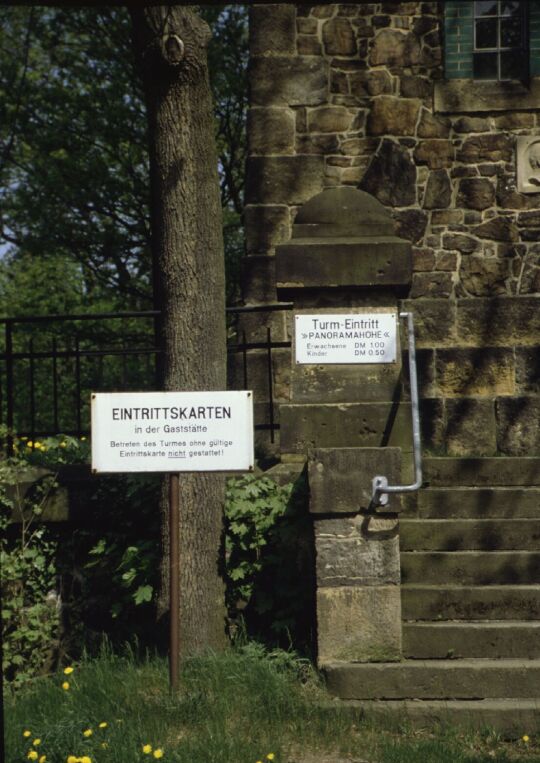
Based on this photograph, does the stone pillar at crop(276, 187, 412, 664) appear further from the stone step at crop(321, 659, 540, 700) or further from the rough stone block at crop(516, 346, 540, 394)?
the rough stone block at crop(516, 346, 540, 394)

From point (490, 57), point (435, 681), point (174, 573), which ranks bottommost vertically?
point (435, 681)

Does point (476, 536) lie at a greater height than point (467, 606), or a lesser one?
greater

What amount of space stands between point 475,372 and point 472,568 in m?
3.19

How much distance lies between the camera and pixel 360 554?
20.4 ft

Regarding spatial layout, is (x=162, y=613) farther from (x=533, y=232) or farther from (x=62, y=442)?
(x=533, y=232)

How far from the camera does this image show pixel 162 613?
6883 mm

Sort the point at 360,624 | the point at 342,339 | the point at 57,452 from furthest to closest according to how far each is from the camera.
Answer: the point at 57,452, the point at 342,339, the point at 360,624

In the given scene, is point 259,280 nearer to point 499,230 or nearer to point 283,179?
point 283,179

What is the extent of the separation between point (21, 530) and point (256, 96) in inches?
187

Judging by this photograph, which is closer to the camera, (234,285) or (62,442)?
(62,442)

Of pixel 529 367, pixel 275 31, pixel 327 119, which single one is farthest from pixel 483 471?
pixel 275 31

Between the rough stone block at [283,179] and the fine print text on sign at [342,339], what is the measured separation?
3669 millimetres

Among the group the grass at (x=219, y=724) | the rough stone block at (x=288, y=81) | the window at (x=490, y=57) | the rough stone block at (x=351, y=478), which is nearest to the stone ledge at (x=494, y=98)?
the window at (x=490, y=57)

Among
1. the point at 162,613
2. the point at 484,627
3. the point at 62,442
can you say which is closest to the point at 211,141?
the point at 62,442
